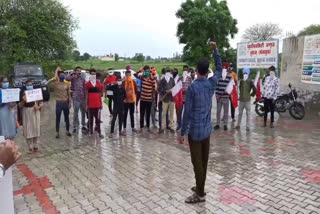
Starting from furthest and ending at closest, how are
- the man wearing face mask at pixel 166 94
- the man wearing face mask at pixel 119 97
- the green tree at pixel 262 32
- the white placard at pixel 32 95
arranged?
the green tree at pixel 262 32 < the man wearing face mask at pixel 166 94 < the man wearing face mask at pixel 119 97 < the white placard at pixel 32 95

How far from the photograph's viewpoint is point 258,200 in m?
3.98

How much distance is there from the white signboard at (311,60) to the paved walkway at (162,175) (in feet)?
10.8

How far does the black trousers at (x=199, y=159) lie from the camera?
3898mm

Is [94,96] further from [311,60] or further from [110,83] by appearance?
[311,60]

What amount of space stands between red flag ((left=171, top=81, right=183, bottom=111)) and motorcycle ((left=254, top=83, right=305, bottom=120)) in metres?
3.44

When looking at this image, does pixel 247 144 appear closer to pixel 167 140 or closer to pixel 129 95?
pixel 167 140

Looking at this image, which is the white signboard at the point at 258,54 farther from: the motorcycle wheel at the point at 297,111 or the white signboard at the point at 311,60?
the motorcycle wheel at the point at 297,111

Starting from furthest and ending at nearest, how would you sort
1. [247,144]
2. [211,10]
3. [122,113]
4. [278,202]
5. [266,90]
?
[211,10] → [266,90] → [122,113] → [247,144] → [278,202]

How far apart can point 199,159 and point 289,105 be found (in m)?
7.32

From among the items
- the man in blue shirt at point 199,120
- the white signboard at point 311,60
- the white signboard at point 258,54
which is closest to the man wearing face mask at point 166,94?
the man in blue shirt at point 199,120

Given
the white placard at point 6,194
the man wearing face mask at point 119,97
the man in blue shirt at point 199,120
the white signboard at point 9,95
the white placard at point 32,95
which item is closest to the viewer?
the white placard at point 6,194

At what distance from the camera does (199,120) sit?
3.85 m

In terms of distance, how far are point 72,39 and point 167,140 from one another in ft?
56.9

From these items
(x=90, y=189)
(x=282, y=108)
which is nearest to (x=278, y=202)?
(x=90, y=189)
